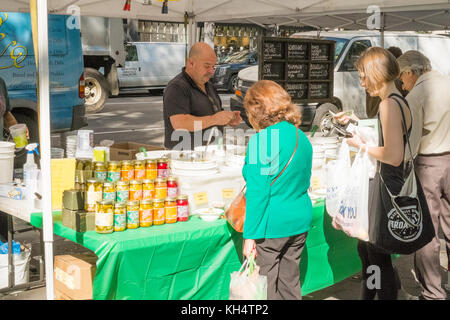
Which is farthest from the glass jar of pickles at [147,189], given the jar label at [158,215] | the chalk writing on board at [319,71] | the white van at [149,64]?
the white van at [149,64]

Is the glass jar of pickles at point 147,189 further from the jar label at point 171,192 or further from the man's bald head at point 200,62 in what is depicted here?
the man's bald head at point 200,62

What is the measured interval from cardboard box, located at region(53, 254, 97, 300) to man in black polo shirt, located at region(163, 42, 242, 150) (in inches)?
59.0

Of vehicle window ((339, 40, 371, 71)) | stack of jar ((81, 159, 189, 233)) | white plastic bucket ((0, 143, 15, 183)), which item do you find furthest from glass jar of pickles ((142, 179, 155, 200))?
vehicle window ((339, 40, 371, 71))

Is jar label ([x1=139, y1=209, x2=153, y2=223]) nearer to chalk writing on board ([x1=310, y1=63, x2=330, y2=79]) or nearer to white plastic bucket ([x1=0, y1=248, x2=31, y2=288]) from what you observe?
Answer: white plastic bucket ([x1=0, y1=248, x2=31, y2=288])

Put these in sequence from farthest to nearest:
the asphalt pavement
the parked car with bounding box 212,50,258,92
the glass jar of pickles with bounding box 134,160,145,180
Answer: the parked car with bounding box 212,50,258,92, the asphalt pavement, the glass jar of pickles with bounding box 134,160,145,180

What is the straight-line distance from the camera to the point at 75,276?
3.13m

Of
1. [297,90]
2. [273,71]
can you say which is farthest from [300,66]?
[273,71]

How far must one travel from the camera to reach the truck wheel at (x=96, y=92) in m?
14.2

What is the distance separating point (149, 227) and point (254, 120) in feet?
2.88

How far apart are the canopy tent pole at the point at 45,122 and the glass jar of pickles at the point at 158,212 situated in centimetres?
58

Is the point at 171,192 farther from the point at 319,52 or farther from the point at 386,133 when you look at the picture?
the point at 319,52

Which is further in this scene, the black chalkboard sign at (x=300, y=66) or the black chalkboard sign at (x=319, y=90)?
the black chalkboard sign at (x=319, y=90)

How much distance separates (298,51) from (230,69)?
11.8 meters

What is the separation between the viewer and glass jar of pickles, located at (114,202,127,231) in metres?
3.07
